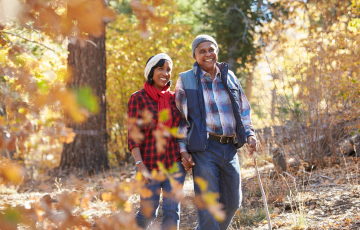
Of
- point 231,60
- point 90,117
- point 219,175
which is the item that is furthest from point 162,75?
point 231,60

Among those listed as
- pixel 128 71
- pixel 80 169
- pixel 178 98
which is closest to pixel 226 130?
pixel 178 98

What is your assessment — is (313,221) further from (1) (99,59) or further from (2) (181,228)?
(1) (99,59)

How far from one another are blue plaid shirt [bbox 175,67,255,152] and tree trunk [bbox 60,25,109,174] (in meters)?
4.40

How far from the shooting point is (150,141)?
8.74ft

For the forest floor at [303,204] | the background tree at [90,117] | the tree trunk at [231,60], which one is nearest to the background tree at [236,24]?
the tree trunk at [231,60]

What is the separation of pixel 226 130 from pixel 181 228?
181cm

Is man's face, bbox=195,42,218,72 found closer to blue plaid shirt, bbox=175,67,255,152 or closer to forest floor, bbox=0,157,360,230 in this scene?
blue plaid shirt, bbox=175,67,255,152

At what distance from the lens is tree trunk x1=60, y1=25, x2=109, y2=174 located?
6836mm

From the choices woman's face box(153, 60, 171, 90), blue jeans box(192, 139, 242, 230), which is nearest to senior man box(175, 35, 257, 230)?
blue jeans box(192, 139, 242, 230)

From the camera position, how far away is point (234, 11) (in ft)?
39.9

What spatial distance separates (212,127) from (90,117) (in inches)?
184

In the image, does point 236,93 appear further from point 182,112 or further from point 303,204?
point 303,204

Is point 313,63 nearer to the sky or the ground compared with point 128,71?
nearer to the ground

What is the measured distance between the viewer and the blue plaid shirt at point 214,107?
267cm
